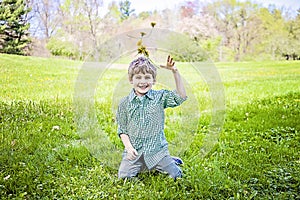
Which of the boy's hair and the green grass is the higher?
the boy's hair

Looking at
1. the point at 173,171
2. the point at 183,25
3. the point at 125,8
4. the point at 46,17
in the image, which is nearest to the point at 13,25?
the point at 46,17

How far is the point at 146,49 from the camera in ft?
8.15

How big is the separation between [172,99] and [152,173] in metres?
0.47

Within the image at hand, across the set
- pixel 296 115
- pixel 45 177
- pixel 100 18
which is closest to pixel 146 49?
pixel 45 177

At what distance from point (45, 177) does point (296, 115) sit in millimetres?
2386

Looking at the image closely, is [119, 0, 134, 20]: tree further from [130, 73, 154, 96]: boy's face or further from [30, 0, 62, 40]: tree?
[130, 73, 154, 96]: boy's face

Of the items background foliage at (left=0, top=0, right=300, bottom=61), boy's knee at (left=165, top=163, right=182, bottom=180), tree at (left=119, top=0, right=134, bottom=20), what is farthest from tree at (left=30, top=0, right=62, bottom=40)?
boy's knee at (left=165, top=163, right=182, bottom=180)

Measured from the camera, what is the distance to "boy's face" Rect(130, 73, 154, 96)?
7.58 ft

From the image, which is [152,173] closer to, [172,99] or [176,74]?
[172,99]

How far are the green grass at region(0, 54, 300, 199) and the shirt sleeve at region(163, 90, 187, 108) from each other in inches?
13.4

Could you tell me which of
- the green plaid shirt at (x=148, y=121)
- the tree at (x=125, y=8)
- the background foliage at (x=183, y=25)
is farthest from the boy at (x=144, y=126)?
the tree at (x=125, y=8)

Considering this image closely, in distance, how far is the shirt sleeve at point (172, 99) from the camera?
2.28 m

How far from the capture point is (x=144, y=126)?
7.70 ft

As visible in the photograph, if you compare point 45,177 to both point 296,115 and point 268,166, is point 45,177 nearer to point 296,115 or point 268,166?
point 268,166
